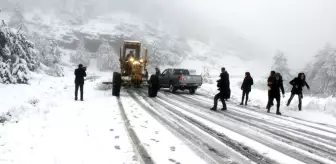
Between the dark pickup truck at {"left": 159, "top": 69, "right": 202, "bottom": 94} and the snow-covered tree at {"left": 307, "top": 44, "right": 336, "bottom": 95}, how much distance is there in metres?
28.4

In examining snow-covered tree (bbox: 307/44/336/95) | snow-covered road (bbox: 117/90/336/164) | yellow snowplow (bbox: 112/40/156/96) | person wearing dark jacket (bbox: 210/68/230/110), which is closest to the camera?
snow-covered road (bbox: 117/90/336/164)

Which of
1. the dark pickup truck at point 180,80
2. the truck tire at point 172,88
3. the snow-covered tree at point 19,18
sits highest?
the snow-covered tree at point 19,18

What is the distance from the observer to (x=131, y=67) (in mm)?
21391

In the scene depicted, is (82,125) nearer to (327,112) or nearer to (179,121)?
(179,121)

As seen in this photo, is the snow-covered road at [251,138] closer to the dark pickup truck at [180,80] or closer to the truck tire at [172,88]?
the dark pickup truck at [180,80]

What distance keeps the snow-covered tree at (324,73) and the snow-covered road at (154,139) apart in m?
38.2

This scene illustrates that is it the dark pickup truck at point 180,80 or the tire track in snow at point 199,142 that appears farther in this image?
the dark pickup truck at point 180,80

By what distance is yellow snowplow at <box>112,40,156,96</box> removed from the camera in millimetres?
18419

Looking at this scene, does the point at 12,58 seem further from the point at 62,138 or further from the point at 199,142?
the point at 199,142

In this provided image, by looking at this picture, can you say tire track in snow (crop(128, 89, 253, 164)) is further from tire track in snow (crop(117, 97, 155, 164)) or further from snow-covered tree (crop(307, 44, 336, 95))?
snow-covered tree (crop(307, 44, 336, 95))

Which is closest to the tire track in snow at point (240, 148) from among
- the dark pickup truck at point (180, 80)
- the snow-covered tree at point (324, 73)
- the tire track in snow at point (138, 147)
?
the tire track in snow at point (138, 147)

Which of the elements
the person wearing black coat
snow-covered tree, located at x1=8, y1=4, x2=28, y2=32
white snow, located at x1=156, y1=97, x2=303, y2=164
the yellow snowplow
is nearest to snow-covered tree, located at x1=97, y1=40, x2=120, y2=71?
snow-covered tree, located at x1=8, y1=4, x2=28, y2=32

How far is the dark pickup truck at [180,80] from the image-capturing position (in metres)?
21.4

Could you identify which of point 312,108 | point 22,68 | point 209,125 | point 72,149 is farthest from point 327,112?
point 22,68
